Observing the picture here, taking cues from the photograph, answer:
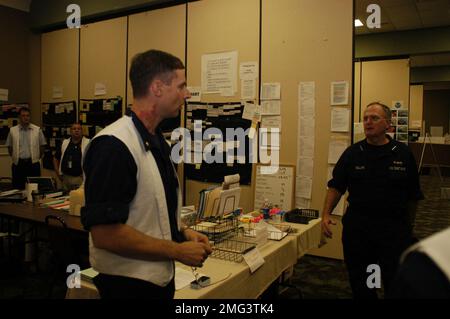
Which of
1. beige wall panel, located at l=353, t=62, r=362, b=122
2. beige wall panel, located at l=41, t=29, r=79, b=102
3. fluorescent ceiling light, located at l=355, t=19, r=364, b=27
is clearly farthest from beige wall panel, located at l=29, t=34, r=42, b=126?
beige wall panel, located at l=353, t=62, r=362, b=122

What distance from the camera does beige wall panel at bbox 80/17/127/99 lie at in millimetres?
Answer: 6031

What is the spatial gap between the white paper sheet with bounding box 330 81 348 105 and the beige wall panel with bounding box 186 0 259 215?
105 cm

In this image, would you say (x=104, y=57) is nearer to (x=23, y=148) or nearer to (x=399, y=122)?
(x=23, y=148)

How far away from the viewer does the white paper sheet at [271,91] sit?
469 cm

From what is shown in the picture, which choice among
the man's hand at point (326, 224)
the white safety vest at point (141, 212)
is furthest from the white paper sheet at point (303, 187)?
the white safety vest at point (141, 212)

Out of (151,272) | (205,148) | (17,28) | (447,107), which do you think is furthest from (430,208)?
(447,107)

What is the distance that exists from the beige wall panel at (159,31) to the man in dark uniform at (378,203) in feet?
11.1

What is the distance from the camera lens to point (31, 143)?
6.12m

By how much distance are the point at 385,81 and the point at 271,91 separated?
4189 millimetres

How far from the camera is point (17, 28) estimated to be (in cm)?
699

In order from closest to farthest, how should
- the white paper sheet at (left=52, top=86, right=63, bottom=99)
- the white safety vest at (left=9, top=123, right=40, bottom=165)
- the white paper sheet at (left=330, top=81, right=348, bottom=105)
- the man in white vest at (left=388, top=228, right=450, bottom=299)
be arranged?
Result: the man in white vest at (left=388, top=228, right=450, bottom=299), the white paper sheet at (left=330, top=81, right=348, bottom=105), the white safety vest at (left=9, top=123, right=40, bottom=165), the white paper sheet at (left=52, top=86, right=63, bottom=99)

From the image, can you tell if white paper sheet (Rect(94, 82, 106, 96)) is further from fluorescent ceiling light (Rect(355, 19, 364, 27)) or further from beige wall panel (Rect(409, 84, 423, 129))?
beige wall panel (Rect(409, 84, 423, 129))

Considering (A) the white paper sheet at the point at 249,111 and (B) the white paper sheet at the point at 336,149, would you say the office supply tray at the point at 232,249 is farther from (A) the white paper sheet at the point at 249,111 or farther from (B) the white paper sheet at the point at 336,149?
(A) the white paper sheet at the point at 249,111

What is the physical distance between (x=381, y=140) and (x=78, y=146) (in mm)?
4001
